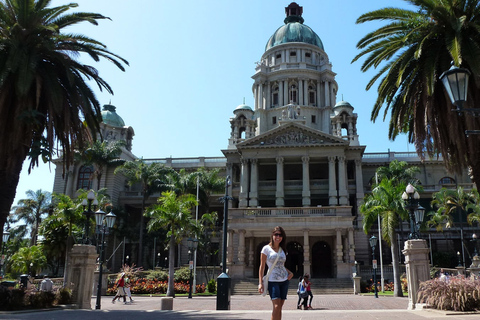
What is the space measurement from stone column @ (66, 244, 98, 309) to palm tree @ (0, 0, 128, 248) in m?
3.26

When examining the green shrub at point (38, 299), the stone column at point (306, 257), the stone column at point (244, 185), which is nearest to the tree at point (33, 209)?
the stone column at point (244, 185)

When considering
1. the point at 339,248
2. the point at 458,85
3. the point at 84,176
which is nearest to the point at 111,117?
the point at 84,176

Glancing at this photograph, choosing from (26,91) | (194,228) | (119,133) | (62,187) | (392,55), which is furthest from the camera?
(119,133)

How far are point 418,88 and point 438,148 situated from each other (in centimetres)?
256

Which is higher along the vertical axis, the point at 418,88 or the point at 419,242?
the point at 418,88

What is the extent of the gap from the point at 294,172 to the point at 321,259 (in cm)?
1578

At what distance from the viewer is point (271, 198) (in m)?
55.2

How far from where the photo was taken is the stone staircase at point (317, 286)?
36938mm

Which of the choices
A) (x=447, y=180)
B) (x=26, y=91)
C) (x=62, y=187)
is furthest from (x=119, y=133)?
(x=26, y=91)

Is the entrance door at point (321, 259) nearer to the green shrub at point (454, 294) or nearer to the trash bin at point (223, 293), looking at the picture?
the trash bin at point (223, 293)

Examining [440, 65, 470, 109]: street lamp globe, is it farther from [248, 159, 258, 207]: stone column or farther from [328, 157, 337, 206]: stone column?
[248, 159, 258, 207]: stone column

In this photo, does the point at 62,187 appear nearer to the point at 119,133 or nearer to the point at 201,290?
the point at 119,133

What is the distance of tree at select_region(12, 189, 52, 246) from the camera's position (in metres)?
62.8

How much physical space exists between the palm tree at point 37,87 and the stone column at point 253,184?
34.1 meters
